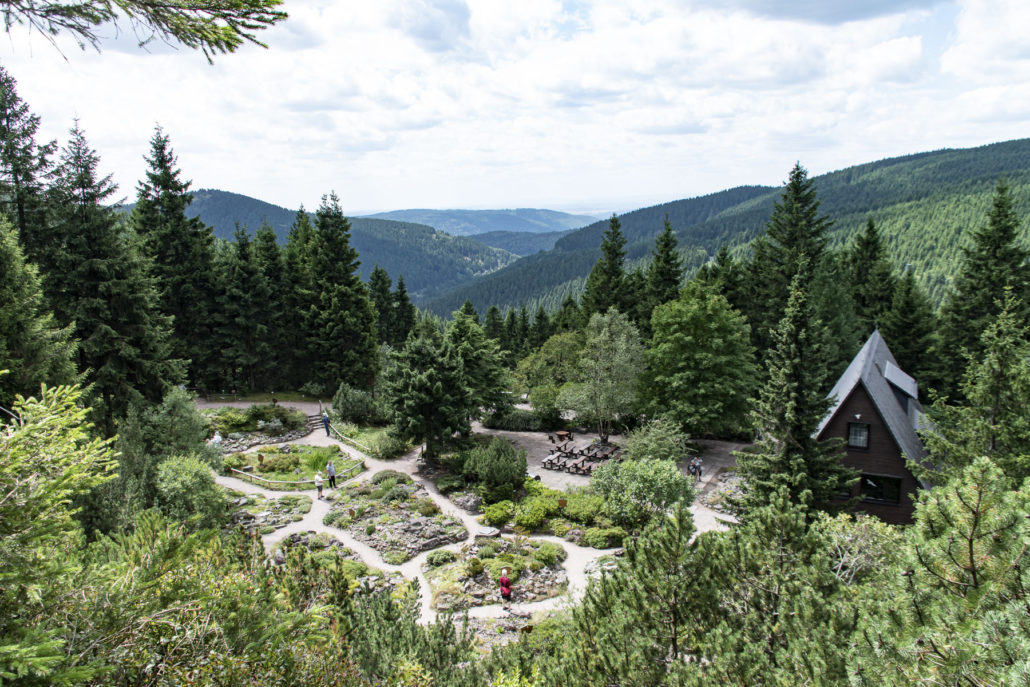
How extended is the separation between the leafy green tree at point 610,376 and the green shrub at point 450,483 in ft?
31.0

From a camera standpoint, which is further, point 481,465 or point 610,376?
point 610,376

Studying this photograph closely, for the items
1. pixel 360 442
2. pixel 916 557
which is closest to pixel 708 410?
pixel 360 442

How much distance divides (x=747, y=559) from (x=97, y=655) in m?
8.65

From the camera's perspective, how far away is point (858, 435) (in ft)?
74.7

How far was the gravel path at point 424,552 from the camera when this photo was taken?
1703cm

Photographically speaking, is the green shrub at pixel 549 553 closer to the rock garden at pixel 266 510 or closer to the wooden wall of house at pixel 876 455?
the rock garden at pixel 266 510

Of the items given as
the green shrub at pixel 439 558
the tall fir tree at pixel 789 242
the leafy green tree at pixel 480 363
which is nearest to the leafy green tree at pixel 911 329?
the tall fir tree at pixel 789 242

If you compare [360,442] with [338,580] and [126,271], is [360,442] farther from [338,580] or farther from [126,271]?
[338,580]

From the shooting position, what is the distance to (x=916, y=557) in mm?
5898

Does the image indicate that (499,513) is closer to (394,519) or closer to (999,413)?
(394,519)

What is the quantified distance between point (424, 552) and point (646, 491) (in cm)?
854

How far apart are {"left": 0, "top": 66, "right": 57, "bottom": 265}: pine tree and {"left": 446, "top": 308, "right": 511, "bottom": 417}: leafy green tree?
19766 millimetres

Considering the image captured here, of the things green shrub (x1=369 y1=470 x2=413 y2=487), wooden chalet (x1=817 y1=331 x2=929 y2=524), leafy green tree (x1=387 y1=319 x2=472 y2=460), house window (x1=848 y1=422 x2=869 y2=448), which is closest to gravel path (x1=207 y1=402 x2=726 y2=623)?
green shrub (x1=369 y1=470 x2=413 y2=487)

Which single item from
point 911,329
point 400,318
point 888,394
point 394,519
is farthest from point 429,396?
point 400,318
